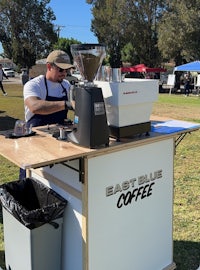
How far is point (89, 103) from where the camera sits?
1.82 m

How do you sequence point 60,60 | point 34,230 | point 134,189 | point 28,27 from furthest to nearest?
point 28,27, point 60,60, point 134,189, point 34,230

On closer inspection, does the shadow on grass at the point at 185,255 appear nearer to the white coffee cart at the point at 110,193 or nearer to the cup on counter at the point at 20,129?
the white coffee cart at the point at 110,193

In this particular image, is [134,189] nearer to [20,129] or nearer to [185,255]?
[20,129]

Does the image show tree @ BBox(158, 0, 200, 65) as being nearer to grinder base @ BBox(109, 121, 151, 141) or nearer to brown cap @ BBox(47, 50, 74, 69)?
brown cap @ BBox(47, 50, 74, 69)

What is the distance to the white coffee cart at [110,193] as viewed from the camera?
6.31ft

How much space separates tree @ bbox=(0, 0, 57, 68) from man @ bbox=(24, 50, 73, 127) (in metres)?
34.2

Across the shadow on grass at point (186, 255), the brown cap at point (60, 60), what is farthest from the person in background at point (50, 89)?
the shadow on grass at point (186, 255)

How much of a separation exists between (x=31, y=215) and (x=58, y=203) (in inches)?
7.2

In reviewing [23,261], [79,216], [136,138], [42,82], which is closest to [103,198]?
[79,216]

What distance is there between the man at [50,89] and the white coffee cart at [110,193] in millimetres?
364

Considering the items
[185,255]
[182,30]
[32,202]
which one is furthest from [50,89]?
[182,30]

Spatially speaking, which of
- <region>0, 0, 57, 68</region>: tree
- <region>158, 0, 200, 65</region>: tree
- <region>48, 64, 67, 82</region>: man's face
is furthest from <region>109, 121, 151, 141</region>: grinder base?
<region>0, 0, 57, 68</region>: tree

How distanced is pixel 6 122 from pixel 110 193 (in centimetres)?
667

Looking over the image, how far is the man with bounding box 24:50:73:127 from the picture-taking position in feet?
8.52
